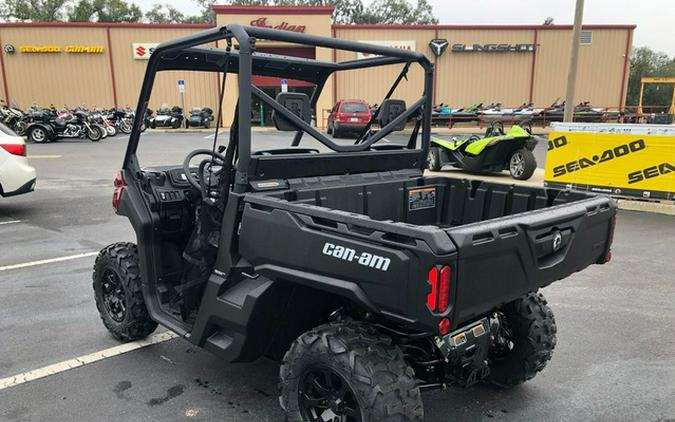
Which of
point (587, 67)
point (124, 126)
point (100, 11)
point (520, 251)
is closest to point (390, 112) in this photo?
point (520, 251)

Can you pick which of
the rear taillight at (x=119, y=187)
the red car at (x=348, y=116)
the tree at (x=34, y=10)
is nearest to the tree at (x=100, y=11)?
the tree at (x=34, y=10)

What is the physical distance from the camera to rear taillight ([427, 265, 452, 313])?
6.50ft

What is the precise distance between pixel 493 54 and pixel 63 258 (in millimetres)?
29055

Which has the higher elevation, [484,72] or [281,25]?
[281,25]

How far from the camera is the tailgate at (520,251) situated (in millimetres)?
2059

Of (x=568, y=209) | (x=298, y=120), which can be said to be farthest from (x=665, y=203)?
(x=298, y=120)

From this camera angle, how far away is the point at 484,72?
3089cm

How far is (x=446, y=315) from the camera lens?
202 cm

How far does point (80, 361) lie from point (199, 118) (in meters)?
26.3

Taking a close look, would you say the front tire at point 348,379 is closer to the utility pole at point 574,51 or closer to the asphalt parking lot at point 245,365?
the asphalt parking lot at point 245,365

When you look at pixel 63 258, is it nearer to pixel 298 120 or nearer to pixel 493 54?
pixel 298 120

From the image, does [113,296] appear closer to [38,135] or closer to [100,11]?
[38,135]

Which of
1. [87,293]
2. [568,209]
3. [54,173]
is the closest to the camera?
[568,209]

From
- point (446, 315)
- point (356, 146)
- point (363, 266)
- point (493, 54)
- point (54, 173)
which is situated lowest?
point (54, 173)
